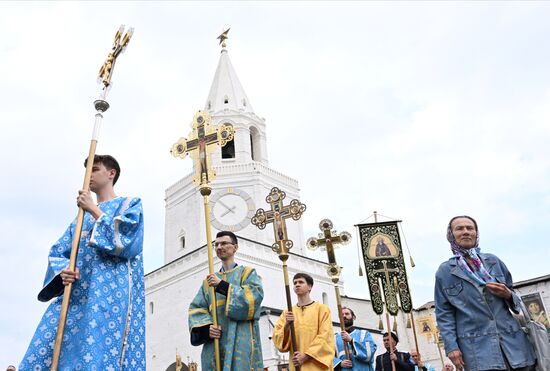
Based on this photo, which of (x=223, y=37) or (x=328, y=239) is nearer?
(x=328, y=239)

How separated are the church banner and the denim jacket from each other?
7.54m

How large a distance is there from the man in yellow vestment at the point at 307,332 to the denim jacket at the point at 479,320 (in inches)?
79.2

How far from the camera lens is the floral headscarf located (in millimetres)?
4516

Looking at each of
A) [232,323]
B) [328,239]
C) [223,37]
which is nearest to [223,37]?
[223,37]

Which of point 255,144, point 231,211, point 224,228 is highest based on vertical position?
point 255,144

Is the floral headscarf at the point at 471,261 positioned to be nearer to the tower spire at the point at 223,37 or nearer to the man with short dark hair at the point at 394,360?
the man with short dark hair at the point at 394,360

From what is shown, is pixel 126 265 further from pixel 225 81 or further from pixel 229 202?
pixel 225 81

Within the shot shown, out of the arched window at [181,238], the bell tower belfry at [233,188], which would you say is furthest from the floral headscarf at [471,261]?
the arched window at [181,238]

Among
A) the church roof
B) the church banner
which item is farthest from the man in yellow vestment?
the church roof

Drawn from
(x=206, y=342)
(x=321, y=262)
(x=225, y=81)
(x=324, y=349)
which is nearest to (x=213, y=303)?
(x=206, y=342)

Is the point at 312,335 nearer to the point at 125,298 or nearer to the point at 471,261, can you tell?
the point at 471,261

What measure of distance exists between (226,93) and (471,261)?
35283mm

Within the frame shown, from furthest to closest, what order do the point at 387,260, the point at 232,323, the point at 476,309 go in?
the point at 387,260, the point at 232,323, the point at 476,309

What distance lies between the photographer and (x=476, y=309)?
175 inches
